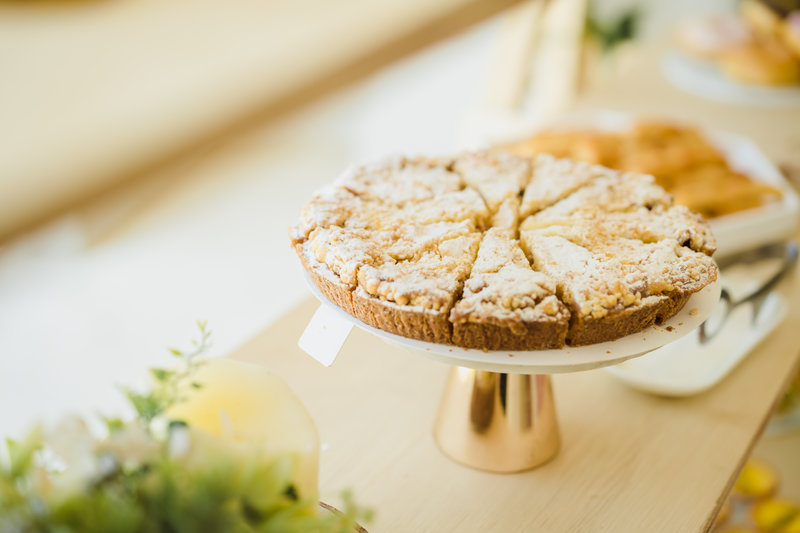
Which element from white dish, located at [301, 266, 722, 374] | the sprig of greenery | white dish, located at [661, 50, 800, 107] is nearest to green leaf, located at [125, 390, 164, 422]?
the sprig of greenery

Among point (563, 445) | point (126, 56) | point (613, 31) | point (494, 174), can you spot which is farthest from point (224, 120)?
point (126, 56)

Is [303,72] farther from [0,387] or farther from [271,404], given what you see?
[0,387]

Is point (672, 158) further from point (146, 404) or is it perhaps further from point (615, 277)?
point (146, 404)

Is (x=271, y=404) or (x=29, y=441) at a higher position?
(x=29, y=441)

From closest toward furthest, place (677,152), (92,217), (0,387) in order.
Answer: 1. (677,152)
2. (0,387)
3. (92,217)

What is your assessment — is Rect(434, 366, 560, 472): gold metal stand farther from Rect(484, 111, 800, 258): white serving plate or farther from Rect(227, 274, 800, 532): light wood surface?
Rect(484, 111, 800, 258): white serving plate

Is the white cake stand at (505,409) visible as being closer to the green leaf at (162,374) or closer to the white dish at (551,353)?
the white dish at (551,353)

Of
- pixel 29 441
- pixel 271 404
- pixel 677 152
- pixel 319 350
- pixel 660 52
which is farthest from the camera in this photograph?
pixel 660 52

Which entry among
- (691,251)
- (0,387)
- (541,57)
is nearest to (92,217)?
(0,387)
